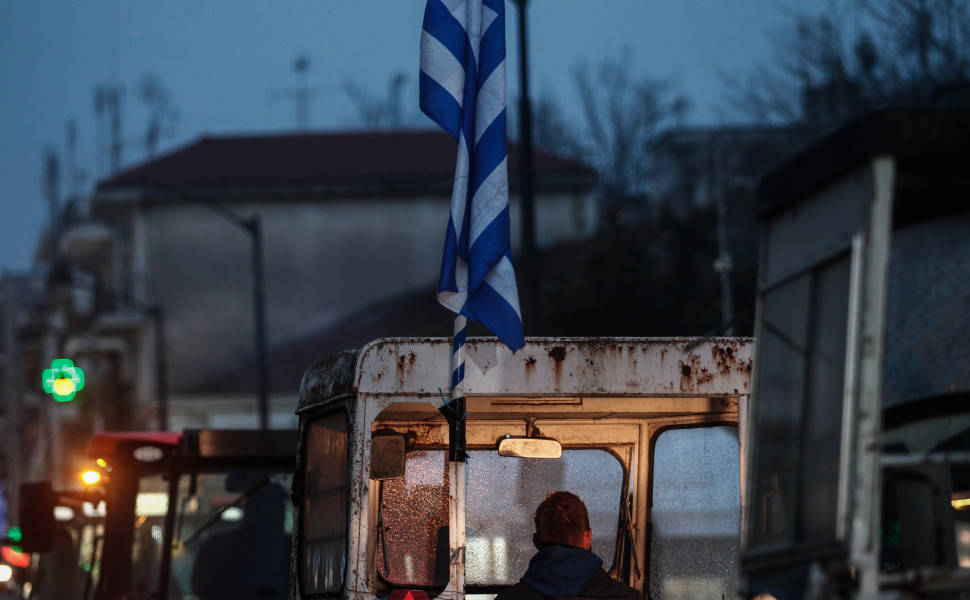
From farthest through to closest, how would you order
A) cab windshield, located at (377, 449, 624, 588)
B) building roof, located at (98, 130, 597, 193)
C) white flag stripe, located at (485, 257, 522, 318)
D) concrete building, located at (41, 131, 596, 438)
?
building roof, located at (98, 130, 597, 193) < concrete building, located at (41, 131, 596, 438) < cab windshield, located at (377, 449, 624, 588) < white flag stripe, located at (485, 257, 522, 318)

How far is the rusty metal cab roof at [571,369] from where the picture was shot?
5.95m

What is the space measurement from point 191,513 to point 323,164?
3636 centimetres

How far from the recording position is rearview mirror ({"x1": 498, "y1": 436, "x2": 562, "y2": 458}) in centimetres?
726

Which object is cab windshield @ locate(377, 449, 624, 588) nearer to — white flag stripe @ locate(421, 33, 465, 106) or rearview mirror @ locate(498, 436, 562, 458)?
rearview mirror @ locate(498, 436, 562, 458)

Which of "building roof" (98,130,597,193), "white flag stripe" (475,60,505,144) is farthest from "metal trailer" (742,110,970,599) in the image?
"building roof" (98,130,597,193)

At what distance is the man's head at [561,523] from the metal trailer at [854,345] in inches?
73.3

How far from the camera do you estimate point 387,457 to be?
624 cm

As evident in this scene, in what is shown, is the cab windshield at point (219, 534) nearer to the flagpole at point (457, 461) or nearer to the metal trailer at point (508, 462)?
the metal trailer at point (508, 462)

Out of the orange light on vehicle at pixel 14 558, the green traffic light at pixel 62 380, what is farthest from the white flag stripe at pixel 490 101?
the green traffic light at pixel 62 380

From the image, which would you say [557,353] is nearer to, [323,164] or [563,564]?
[563,564]

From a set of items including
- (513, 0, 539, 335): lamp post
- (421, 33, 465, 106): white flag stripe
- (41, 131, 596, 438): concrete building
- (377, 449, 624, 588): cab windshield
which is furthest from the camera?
(41, 131, 596, 438): concrete building

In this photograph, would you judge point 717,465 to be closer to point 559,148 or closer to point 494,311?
point 494,311

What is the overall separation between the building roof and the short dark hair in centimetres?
3647

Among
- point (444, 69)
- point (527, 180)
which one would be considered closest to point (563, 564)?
point (444, 69)
